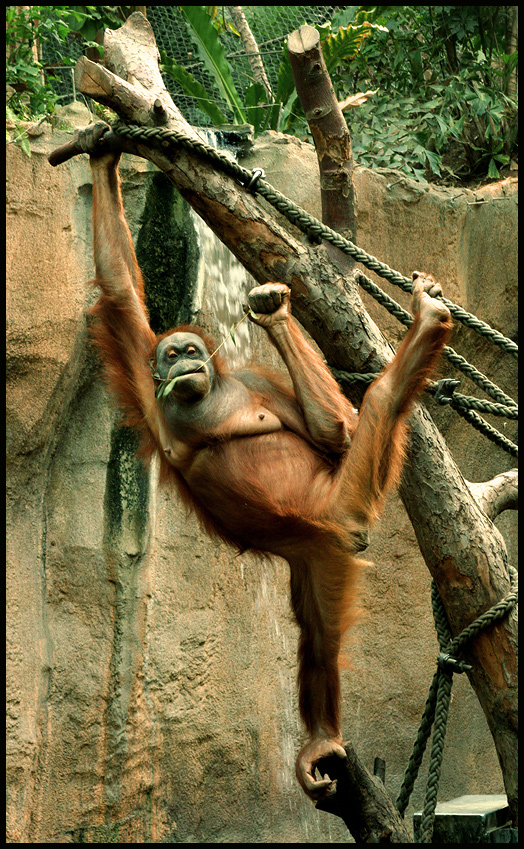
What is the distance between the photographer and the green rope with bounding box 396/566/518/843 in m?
3.22

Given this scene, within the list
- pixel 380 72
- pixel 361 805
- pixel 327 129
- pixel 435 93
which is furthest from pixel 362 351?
pixel 380 72

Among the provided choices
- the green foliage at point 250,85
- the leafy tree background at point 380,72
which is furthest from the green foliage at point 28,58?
the green foliage at point 250,85

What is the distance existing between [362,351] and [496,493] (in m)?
0.89

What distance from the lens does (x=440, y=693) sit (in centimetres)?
335

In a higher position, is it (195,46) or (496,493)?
(195,46)

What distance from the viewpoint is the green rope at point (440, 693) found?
127 inches

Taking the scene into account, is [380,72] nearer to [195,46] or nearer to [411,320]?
[195,46]

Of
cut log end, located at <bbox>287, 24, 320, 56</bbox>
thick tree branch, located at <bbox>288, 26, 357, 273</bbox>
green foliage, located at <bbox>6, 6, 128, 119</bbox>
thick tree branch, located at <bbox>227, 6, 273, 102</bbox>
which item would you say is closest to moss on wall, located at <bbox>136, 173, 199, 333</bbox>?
green foliage, located at <bbox>6, 6, 128, 119</bbox>

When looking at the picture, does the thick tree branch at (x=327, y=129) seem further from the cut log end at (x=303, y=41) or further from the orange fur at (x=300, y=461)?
the orange fur at (x=300, y=461)

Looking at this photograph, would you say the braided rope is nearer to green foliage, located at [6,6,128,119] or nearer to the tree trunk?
the tree trunk

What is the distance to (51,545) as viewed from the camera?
469 cm

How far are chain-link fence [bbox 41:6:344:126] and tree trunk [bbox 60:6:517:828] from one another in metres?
3.12

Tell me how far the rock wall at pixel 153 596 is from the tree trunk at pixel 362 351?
1.36 m

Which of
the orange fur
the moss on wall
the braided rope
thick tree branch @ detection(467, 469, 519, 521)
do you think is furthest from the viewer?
the moss on wall
